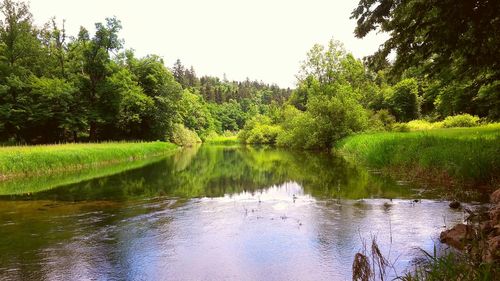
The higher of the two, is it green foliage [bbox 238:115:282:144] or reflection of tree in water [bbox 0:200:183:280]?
green foliage [bbox 238:115:282:144]

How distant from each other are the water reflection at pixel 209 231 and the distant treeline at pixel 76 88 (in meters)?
25.9

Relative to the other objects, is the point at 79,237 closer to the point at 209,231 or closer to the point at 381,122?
the point at 209,231

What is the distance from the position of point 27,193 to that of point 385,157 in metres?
15.8

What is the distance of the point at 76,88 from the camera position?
38.5 m

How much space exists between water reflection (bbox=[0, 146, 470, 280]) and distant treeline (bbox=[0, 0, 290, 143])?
85.0 ft

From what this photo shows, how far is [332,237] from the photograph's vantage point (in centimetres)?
743

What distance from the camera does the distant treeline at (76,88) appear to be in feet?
118

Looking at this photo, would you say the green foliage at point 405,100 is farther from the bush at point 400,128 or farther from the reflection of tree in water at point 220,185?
the reflection of tree in water at point 220,185

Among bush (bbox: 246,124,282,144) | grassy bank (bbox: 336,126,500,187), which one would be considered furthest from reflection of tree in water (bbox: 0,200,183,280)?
bush (bbox: 246,124,282,144)

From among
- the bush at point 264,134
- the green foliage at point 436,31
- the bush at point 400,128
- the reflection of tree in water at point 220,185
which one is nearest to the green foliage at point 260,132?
the bush at point 264,134

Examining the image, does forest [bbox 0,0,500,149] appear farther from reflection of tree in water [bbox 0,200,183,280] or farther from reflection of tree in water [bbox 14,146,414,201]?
reflection of tree in water [bbox 0,200,183,280]

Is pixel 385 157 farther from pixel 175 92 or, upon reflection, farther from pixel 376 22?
pixel 175 92

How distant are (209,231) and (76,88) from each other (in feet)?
116

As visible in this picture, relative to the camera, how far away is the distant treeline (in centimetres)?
3594
